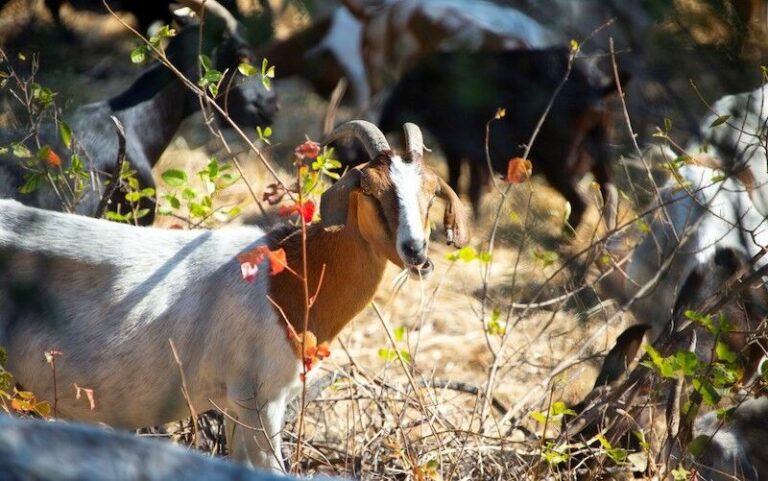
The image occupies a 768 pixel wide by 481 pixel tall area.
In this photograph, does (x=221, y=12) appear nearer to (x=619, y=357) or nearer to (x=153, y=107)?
(x=619, y=357)

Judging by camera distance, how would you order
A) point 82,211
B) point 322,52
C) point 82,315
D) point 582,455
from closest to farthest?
A: point 82,315, point 582,455, point 82,211, point 322,52

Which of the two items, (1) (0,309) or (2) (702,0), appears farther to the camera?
(1) (0,309)

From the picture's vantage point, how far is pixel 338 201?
4.08 metres

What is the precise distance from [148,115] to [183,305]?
2669 millimetres

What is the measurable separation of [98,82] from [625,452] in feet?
13.6

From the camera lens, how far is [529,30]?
655cm

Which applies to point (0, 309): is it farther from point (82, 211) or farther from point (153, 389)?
point (82, 211)

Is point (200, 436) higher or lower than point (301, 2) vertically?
lower

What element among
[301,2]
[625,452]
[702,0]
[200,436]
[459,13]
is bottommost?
[200,436]

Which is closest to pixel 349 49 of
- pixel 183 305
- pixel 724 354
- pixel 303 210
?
pixel 183 305

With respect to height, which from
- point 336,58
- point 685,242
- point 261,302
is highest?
point 336,58

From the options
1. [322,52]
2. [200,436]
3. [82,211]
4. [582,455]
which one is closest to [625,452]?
[582,455]

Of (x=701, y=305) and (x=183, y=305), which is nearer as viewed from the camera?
(x=183, y=305)

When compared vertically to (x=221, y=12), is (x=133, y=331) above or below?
below
